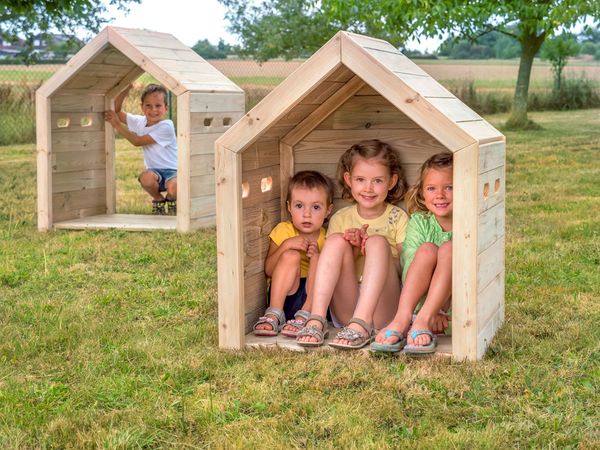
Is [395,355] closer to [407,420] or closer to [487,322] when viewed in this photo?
[487,322]

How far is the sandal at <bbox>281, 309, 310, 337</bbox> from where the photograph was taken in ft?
15.2

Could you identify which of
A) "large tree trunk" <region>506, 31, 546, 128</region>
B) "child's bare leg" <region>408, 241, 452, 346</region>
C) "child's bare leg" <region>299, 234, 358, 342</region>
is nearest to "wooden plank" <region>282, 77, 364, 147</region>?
"child's bare leg" <region>299, 234, 358, 342</region>

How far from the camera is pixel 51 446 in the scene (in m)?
3.30

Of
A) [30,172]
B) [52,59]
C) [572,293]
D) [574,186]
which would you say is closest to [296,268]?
[572,293]

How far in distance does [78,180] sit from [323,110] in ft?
13.3

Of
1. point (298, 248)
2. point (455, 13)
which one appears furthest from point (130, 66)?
point (455, 13)

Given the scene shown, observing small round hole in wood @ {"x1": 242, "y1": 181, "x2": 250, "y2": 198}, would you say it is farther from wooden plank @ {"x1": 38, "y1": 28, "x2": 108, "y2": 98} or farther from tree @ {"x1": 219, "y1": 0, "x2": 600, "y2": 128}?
tree @ {"x1": 219, "y1": 0, "x2": 600, "y2": 128}

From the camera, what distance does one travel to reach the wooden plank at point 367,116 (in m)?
5.09

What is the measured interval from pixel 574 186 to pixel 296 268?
6.66 meters

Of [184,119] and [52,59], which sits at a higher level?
[52,59]

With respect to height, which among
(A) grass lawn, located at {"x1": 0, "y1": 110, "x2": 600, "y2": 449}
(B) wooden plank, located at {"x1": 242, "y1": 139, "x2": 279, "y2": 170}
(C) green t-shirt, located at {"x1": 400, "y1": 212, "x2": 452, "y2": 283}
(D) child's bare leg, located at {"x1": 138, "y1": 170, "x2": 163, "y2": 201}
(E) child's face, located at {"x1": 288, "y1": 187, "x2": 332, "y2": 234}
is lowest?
(A) grass lawn, located at {"x1": 0, "y1": 110, "x2": 600, "y2": 449}

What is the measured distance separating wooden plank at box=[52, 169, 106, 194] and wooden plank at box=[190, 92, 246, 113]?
142cm

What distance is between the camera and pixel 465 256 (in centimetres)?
407

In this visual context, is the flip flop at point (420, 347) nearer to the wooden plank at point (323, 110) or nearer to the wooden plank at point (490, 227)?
the wooden plank at point (490, 227)
